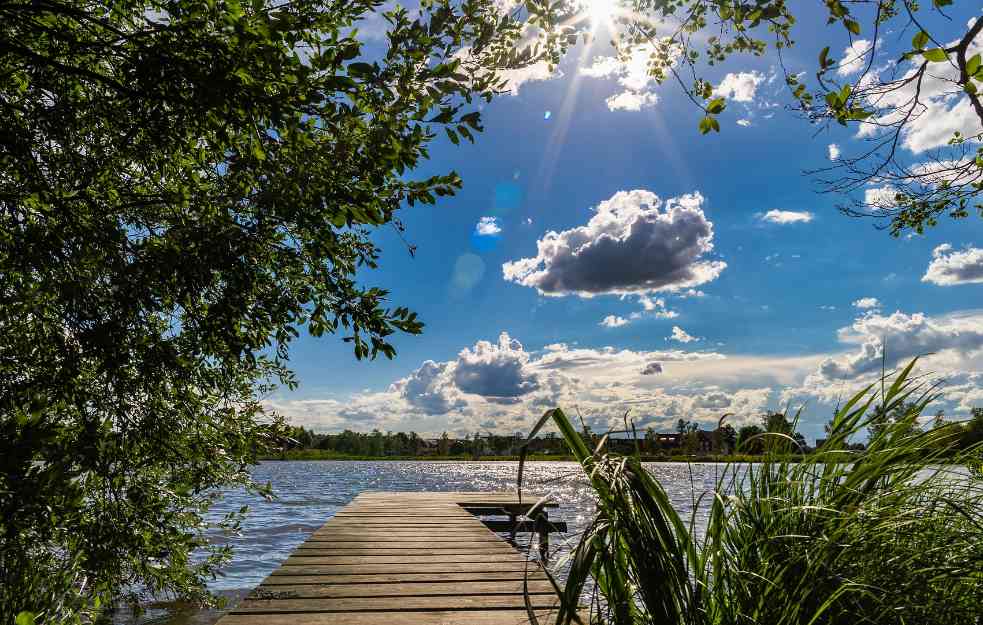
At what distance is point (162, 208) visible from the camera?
428 centimetres

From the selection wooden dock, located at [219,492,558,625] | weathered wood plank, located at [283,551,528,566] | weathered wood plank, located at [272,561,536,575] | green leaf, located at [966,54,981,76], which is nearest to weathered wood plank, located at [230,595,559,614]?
wooden dock, located at [219,492,558,625]

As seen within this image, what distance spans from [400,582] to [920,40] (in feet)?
16.2

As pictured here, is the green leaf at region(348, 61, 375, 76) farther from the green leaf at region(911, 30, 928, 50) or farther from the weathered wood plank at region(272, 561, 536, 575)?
the weathered wood plank at region(272, 561, 536, 575)

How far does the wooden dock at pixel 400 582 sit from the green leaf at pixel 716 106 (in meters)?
2.61

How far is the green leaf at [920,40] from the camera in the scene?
11.1 ft

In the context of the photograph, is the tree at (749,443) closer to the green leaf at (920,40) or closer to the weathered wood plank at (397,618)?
the weathered wood plank at (397,618)

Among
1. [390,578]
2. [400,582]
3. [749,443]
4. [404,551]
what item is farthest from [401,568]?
[749,443]

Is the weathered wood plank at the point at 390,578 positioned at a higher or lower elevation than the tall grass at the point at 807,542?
lower

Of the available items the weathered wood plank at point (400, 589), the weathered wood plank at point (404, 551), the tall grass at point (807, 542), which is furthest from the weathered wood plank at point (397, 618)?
the weathered wood plank at point (404, 551)

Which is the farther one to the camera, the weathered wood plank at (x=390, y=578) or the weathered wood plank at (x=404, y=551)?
the weathered wood plank at (x=404, y=551)

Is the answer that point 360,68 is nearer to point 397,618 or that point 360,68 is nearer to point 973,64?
point 397,618

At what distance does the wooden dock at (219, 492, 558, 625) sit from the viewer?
3477 millimetres

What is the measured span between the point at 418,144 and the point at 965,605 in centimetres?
346

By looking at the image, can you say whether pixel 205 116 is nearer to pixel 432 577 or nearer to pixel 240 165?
pixel 240 165
